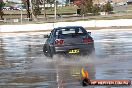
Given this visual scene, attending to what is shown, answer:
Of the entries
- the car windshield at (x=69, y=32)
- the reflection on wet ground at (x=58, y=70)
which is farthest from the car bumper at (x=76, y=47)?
the car windshield at (x=69, y=32)

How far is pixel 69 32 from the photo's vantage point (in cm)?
2077

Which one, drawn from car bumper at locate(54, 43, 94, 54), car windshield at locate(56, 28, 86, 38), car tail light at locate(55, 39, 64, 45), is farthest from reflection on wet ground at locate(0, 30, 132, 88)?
car windshield at locate(56, 28, 86, 38)

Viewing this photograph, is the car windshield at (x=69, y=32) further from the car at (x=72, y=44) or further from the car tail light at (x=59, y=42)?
the car tail light at (x=59, y=42)

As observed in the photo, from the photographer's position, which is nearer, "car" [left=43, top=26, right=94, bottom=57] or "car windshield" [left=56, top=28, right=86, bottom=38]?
"car" [left=43, top=26, right=94, bottom=57]

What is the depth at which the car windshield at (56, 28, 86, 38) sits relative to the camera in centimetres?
2050

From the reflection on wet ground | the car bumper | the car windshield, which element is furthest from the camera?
the car windshield

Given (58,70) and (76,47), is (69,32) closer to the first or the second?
(76,47)

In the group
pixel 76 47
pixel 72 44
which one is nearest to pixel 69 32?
pixel 72 44

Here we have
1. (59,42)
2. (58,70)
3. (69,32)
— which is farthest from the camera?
(69,32)

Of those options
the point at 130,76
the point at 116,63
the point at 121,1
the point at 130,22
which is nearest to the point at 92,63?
the point at 116,63

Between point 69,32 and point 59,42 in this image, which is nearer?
point 59,42

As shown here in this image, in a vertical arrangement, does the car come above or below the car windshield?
below

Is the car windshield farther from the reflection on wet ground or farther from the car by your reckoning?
the reflection on wet ground

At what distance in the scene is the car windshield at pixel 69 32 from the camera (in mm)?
20500
